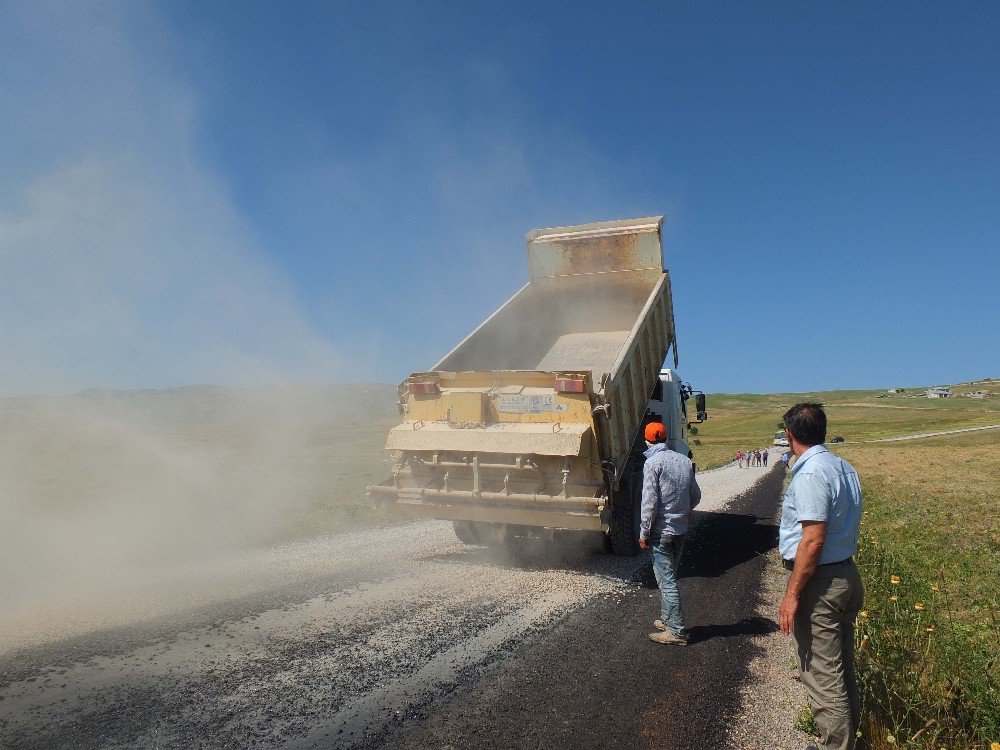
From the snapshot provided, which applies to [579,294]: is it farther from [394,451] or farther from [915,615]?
[915,615]

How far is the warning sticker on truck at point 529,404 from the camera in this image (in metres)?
6.96

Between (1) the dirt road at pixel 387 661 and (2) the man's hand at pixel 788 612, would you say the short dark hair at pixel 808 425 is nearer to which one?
(2) the man's hand at pixel 788 612

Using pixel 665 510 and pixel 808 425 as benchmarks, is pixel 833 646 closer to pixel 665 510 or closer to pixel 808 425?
pixel 808 425

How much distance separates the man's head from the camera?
3.28 metres

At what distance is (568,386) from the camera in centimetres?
681

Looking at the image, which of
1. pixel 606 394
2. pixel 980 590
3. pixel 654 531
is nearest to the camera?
pixel 654 531

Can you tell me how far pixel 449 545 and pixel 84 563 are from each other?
17.2 feet

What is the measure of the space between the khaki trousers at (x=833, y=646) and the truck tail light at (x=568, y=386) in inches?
149

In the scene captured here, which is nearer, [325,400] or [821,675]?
[821,675]

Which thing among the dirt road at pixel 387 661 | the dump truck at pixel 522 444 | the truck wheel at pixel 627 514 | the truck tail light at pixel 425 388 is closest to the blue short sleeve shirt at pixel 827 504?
the dirt road at pixel 387 661

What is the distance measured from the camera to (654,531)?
5371 mm

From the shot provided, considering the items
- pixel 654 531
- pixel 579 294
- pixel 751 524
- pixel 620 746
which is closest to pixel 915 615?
pixel 654 531

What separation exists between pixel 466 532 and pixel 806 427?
593 cm

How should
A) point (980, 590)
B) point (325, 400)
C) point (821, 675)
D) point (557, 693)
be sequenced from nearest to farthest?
1. point (821, 675)
2. point (557, 693)
3. point (980, 590)
4. point (325, 400)
